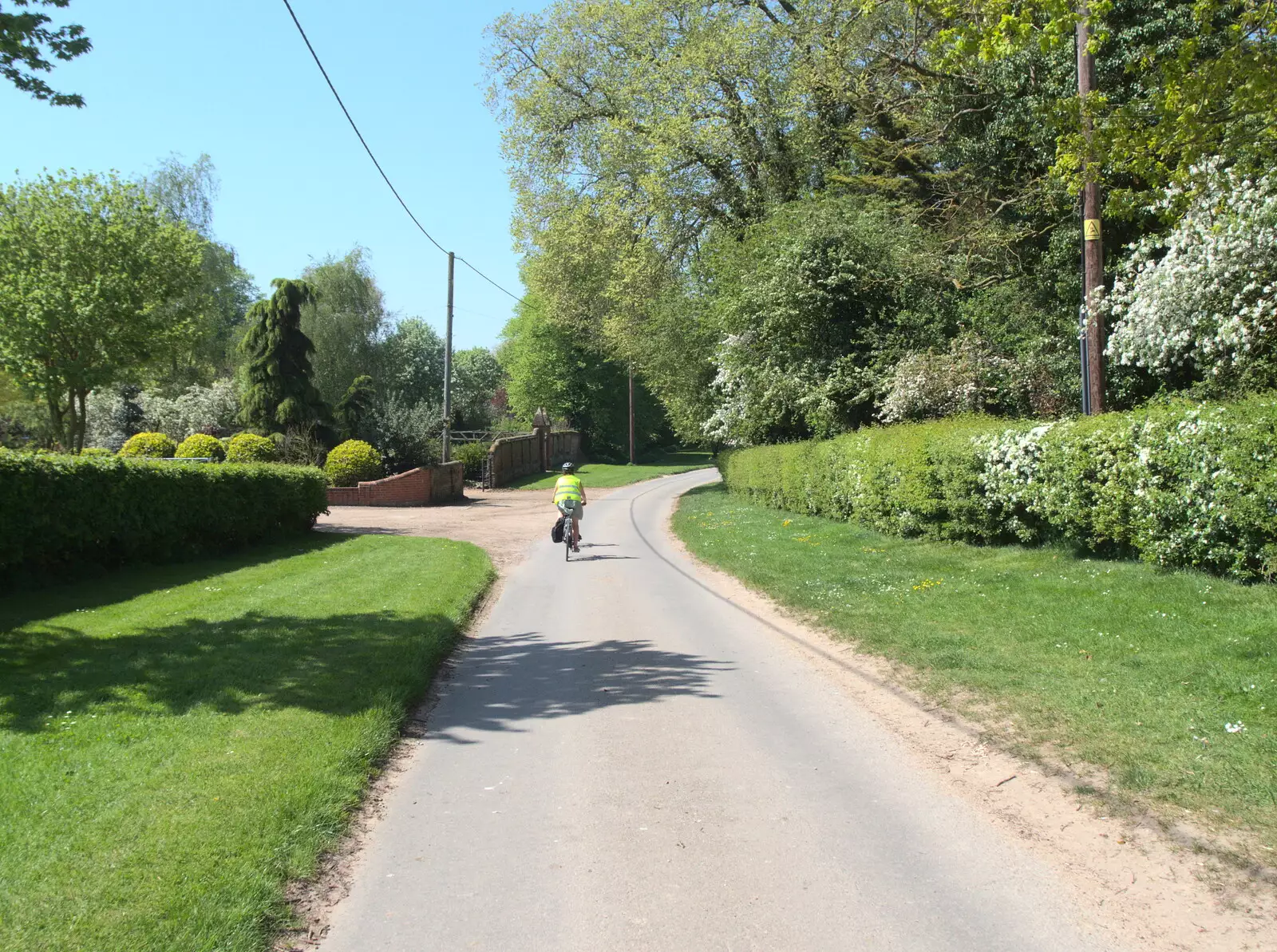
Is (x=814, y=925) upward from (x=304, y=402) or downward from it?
downward

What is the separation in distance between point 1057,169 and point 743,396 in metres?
16.4

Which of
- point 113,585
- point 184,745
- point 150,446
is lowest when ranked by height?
point 184,745

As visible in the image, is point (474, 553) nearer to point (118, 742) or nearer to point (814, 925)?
point (118, 742)

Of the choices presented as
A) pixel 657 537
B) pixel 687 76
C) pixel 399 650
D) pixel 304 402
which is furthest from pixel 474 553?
pixel 304 402

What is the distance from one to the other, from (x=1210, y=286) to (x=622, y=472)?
4254 cm

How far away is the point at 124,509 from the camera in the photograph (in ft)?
45.0

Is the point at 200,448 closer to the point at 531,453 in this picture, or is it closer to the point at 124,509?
the point at 531,453

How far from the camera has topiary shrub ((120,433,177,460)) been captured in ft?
116

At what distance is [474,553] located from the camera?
17984 mm

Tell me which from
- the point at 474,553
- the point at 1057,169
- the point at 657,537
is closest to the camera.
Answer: the point at 1057,169

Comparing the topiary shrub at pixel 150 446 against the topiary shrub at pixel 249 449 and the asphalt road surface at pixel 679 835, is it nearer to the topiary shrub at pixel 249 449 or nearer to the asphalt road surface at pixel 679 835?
the topiary shrub at pixel 249 449

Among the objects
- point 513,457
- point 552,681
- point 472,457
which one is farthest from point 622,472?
point 552,681

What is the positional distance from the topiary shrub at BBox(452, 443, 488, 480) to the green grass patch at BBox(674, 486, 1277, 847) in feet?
95.4

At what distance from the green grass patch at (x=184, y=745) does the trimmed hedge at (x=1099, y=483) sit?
7.46 meters
